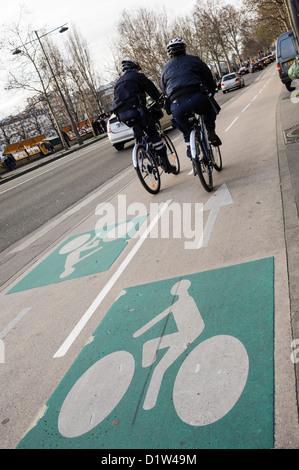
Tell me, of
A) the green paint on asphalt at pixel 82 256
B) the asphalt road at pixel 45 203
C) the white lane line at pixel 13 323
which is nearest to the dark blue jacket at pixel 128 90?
the green paint on asphalt at pixel 82 256

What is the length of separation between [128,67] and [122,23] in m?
56.0

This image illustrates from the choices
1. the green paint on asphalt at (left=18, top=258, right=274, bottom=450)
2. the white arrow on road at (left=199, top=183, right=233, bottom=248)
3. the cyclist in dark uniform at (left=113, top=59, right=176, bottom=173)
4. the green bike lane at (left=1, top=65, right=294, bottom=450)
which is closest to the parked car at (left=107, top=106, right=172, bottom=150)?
the cyclist in dark uniform at (left=113, top=59, right=176, bottom=173)

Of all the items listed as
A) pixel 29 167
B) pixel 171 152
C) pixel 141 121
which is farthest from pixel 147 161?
pixel 29 167

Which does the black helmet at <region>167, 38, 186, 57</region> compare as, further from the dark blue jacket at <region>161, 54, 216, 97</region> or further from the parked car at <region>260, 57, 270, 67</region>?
the parked car at <region>260, 57, 270, 67</region>

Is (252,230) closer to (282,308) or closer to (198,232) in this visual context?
(198,232)

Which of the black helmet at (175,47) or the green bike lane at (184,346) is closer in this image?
the green bike lane at (184,346)

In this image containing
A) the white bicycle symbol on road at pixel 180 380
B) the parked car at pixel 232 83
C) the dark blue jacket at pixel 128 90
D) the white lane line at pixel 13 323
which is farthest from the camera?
the parked car at pixel 232 83

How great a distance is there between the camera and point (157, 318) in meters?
3.26

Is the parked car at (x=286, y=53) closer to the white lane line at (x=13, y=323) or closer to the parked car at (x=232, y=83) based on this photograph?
the white lane line at (x=13, y=323)

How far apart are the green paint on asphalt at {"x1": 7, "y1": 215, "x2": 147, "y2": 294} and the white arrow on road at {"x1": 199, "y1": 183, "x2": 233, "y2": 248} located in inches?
43.5

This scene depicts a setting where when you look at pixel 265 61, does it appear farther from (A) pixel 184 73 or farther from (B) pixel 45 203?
(A) pixel 184 73

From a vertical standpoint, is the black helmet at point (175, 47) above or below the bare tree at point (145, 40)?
below

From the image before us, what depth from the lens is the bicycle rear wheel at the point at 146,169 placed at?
6.55 metres
